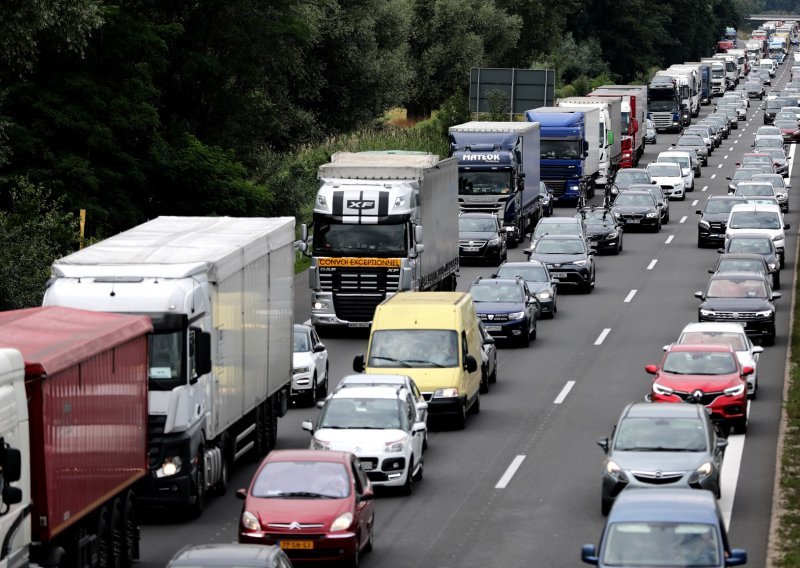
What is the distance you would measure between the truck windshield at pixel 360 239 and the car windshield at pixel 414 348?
884cm

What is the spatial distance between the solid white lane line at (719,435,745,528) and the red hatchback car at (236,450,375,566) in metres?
5.36

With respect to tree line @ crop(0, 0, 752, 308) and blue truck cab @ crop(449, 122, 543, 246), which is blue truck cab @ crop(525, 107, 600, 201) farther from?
blue truck cab @ crop(449, 122, 543, 246)

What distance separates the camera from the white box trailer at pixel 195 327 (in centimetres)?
2284

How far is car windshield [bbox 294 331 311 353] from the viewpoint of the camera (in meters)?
32.8

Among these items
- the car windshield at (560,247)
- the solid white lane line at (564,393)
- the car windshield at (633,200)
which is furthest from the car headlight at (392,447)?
the car windshield at (633,200)

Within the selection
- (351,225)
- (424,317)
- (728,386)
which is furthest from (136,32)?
(728,386)

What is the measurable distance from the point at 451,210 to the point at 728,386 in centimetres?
1612

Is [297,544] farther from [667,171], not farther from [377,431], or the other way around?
[667,171]

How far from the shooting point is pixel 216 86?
57.6m

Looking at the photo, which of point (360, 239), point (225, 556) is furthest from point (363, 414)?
point (360, 239)

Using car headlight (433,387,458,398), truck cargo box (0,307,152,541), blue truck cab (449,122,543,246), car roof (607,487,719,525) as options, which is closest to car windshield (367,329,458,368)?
car headlight (433,387,458,398)

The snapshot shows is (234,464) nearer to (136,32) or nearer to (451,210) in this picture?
(451,210)

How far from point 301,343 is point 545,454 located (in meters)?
6.29

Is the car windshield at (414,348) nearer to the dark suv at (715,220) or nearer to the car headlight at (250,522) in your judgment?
the car headlight at (250,522)
